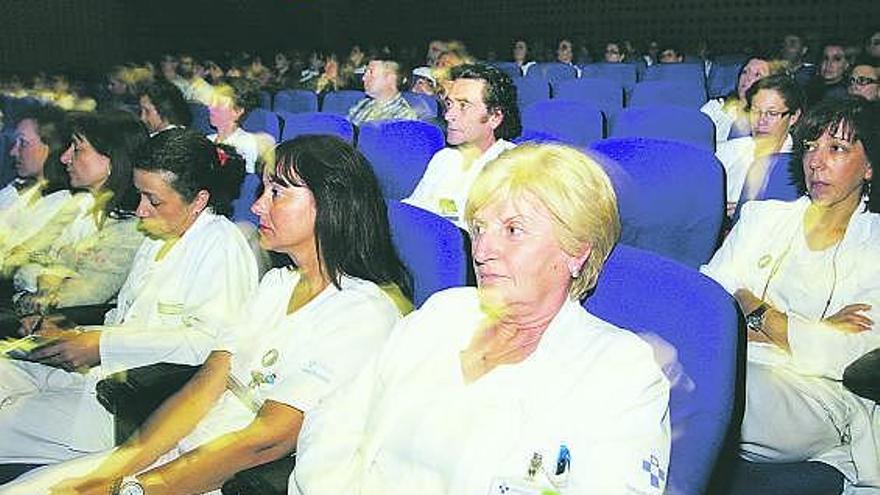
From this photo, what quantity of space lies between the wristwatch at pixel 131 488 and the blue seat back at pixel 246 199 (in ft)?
2.44

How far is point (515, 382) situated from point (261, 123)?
348 centimetres

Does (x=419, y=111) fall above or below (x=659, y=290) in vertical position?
below

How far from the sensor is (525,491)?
120 centimetres

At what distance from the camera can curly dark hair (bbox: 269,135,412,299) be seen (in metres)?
1.74

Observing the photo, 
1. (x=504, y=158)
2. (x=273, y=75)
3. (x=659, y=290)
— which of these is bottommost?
(x=273, y=75)

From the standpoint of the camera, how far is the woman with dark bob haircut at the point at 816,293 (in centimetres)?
176

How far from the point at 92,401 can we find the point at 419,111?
10.6 ft

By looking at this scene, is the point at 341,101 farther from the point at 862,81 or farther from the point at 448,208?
the point at 862,81

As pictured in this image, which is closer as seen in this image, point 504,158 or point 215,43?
point 504,158

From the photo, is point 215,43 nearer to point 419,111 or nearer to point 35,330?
point 419,111

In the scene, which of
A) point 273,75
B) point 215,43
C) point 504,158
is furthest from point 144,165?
point 215,43

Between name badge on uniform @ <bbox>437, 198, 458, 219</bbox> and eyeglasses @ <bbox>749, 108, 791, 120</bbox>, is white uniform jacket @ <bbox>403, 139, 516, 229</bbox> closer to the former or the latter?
name badge on uniform @ <bbox>437, 198, 458, 219</bbox>

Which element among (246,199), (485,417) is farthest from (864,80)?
(485,417)

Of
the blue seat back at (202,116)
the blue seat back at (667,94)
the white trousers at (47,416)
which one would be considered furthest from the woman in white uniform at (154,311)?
the blue seat back at (667,94)
